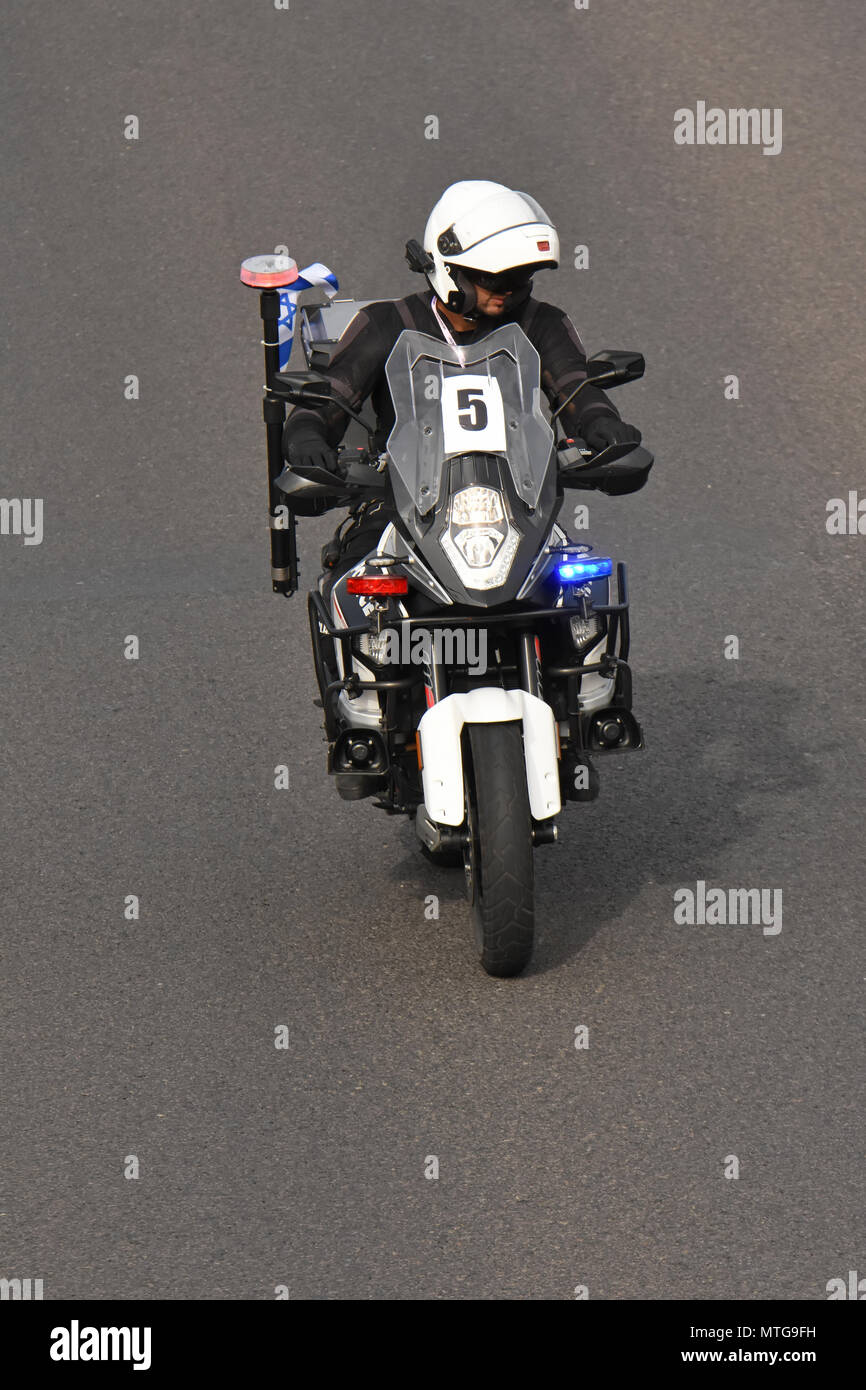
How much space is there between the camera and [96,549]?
10102 millimetres

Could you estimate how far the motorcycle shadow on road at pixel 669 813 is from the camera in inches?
292

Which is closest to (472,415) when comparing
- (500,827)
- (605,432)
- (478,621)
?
(605,432)

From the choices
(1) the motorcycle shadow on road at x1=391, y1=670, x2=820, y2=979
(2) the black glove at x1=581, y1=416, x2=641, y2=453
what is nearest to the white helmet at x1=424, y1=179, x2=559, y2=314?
(2) the black glove at x1=581, y1=416, x2=641, y2=453

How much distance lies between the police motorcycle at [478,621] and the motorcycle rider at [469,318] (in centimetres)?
9

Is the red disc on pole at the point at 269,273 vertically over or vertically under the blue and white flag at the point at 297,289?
under

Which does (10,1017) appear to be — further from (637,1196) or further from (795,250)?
(795,250)

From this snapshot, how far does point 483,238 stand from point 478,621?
1119mm

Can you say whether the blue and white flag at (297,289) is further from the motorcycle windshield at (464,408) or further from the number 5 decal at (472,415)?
the number 5 decal at (472,415)

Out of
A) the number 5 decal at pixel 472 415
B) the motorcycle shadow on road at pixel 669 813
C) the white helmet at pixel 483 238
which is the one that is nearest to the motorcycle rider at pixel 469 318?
the white helmet at pixel 483 238

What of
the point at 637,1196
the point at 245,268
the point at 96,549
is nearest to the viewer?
the point at 637,1196

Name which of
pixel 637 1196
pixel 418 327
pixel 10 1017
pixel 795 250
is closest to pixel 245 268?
Answer: pixel 418 327

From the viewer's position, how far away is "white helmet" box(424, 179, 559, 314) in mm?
6777

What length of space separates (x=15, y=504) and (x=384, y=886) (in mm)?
3658

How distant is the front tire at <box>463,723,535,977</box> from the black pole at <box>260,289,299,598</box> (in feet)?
6.06
